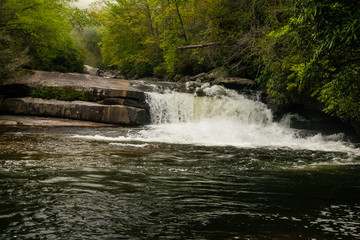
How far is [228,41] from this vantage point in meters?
18.6

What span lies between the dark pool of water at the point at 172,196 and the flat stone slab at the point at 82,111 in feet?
22.7

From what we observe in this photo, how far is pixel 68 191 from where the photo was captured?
4391 millimetres

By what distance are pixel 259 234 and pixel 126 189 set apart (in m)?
2.32

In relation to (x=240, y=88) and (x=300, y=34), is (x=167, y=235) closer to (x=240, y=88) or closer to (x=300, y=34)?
(x=300, y=34)

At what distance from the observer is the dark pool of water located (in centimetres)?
313

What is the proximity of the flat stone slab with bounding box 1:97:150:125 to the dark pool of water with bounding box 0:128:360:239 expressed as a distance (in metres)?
6.92

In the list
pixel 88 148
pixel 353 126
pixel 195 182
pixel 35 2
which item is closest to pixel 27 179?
pixel 195 182

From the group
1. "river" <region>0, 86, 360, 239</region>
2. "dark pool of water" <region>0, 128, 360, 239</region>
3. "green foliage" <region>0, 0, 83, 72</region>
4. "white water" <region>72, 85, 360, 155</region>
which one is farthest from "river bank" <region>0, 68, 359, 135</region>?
"dark pool of water" <region>0, 128, 360, 239</region>

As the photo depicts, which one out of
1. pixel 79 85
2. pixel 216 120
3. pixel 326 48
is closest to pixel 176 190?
pixel 326 48

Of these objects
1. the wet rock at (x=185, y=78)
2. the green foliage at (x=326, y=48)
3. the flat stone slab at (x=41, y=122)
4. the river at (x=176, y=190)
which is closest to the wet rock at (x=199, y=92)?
the wet rock at (x=185, y=78)

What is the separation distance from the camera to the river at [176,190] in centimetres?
316

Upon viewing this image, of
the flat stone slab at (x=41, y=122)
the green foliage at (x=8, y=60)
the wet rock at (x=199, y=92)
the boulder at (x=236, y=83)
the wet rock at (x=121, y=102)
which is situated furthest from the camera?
the boulder at (x=236, y=83)

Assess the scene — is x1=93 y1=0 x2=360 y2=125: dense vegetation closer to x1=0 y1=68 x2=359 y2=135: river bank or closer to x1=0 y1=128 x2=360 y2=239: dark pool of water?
x1=0 y1=68 x2=359 y2=135: river bank

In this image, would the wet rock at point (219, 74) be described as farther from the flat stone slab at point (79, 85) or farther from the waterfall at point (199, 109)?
the flat stone slab at point (79, 85)
